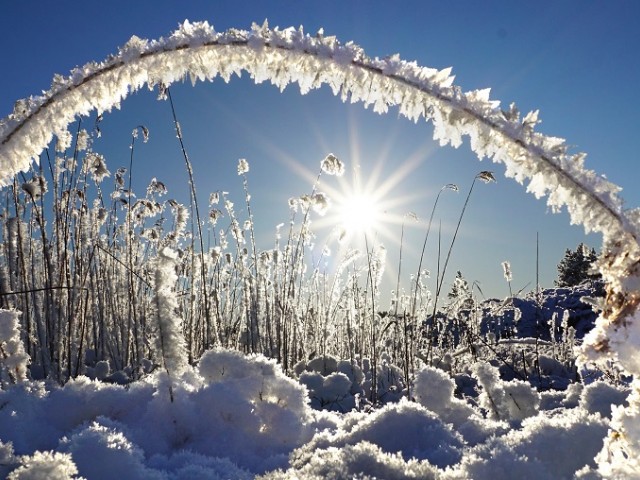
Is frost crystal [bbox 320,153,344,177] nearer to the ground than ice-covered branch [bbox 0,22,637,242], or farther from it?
farther from it

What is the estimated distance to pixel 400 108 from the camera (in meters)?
0.69

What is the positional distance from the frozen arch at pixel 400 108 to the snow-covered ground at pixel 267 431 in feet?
1.64

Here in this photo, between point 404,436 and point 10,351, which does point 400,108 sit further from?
point 10,351

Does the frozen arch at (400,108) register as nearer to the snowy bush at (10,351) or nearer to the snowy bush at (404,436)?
the snowy bush at (404,436)

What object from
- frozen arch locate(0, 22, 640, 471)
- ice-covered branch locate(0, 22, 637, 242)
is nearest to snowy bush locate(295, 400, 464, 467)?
frozen arch locate(0, 22, 640, 471)

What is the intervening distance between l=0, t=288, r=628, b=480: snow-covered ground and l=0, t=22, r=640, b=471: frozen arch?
501 millimetres

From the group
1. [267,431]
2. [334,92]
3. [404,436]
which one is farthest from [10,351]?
[334,92]

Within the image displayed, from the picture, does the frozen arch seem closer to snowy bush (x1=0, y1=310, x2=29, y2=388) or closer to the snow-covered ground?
the snow-covered ground

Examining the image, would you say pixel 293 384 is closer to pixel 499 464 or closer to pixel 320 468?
pixel 320 468

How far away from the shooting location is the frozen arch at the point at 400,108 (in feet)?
1.95

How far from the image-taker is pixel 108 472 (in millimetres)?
1104

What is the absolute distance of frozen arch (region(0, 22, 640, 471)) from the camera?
594 millimetres

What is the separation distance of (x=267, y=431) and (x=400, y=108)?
106 centimetres

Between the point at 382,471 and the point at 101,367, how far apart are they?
272 centimetres
